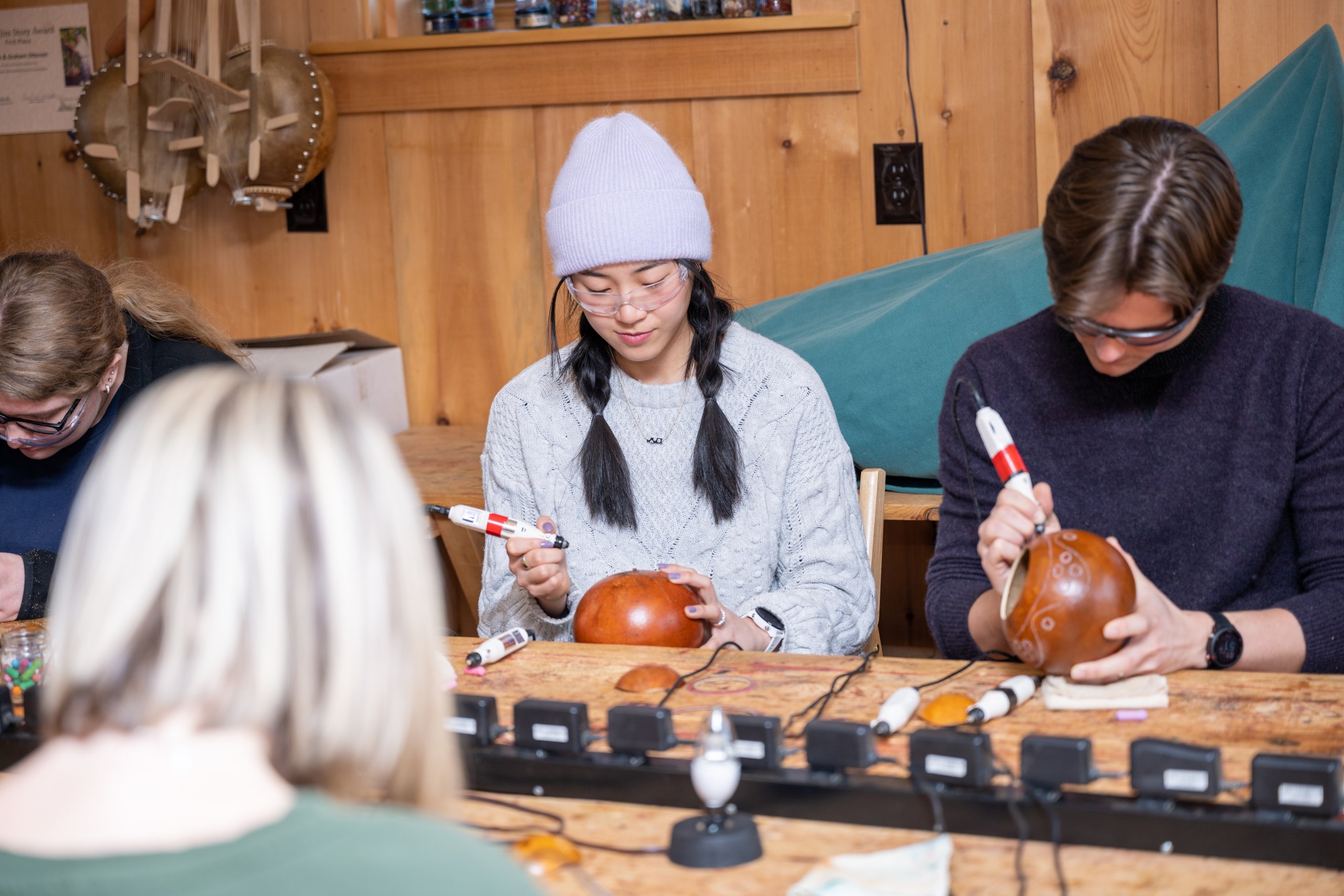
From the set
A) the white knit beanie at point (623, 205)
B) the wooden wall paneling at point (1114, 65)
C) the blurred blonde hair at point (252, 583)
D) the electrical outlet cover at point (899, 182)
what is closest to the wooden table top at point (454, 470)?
the white knit beanie at point (623, 205)

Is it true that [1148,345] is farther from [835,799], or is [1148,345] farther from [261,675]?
[261,675]

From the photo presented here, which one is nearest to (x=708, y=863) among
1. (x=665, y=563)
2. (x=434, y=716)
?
(x=434, y=716)

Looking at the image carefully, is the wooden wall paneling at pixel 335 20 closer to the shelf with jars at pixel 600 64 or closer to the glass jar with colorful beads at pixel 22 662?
the shelf with jars at pixel 600 64

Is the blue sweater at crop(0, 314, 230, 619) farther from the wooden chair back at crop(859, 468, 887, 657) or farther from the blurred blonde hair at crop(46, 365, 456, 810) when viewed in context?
the blurred blonde hair at crop(46, 365, 456, 810)

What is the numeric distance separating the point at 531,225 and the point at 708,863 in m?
2.56

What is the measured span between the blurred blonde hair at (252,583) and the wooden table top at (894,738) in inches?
18.2

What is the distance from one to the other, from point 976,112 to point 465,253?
4.66ft

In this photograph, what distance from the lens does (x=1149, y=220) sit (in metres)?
1.51

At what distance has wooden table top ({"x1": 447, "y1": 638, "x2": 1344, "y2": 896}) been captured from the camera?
115cm

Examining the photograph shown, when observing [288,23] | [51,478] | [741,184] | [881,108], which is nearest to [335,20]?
[288,23]

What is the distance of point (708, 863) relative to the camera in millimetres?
1196

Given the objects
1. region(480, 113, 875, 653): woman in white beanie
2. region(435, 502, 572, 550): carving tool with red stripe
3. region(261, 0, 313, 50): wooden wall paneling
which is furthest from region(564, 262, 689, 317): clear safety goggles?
region(261, 0, 313, 50): wooden wall paneling

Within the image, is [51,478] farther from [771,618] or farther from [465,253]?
[465,253]

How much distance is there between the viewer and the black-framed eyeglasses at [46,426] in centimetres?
218
